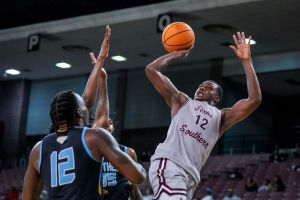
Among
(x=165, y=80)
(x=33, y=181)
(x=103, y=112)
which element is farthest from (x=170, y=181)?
(x=33, y=181)

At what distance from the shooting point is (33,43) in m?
19.2

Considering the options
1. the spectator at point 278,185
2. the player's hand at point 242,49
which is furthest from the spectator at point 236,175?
the player's hand at point 242,49

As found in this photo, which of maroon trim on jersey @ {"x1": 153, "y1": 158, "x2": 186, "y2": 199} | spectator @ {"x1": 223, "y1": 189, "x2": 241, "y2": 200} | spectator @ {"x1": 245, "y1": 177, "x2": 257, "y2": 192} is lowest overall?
spectator @ {"x1": 223, "y1": 189, "x2": 241, "y2": 200}

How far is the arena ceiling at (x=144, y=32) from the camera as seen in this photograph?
16.6m

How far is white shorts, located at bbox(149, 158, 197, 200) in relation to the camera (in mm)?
4590

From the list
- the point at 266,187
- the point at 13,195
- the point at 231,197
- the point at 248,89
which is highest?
the point at 248,89

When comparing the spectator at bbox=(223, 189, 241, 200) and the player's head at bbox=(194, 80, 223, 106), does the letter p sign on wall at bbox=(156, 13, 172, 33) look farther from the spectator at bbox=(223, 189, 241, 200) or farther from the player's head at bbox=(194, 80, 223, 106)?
the player's head at bbox=(194, 80, 223, 106)

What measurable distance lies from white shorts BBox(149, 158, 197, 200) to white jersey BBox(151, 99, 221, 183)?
0.04 meters

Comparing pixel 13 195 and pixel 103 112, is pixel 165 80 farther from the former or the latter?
pixel 13 195

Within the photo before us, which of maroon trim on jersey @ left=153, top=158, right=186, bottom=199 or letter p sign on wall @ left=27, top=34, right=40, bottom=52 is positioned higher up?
letter p sign on wall @ left=27, top=34, right=40, bottom=52

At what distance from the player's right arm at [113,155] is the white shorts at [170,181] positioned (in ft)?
5.33

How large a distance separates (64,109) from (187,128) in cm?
184

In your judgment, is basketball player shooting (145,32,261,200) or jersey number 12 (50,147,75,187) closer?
jersey number 12 (50,147,75,187)

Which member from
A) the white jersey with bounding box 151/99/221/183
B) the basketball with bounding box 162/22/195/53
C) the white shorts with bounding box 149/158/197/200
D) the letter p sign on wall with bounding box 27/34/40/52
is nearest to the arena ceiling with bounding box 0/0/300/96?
the letter p sign on wall with bounding box 27/34/40/52
